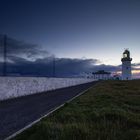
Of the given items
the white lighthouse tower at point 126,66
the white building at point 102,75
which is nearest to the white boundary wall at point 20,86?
the white lighthouse tower at point 126,66

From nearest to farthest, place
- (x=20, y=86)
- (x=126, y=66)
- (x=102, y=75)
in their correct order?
(x=20, y=86) → (x=126, y=66) → (x=102, y=75)

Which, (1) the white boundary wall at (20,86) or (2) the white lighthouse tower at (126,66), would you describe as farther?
(2) the white lighthouse tower at (126,66)

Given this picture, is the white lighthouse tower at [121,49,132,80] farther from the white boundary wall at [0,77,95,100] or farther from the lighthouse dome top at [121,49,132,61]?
the white boundary wall at [0,77,95,100]

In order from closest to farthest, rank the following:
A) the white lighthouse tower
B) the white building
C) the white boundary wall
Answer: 1. the white boundary wall
2. the white lighthouse tower
3. the white building

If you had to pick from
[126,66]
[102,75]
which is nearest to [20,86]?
[126,66]

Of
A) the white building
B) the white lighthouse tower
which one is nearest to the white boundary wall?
the white lighthouse tower

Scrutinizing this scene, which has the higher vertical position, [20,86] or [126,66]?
[126,66]

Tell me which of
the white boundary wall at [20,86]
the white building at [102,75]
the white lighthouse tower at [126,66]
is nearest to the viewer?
the white boundary wall at [20,86]

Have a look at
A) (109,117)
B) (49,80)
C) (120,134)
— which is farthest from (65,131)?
(49,80)

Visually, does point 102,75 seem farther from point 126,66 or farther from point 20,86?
point 20,86

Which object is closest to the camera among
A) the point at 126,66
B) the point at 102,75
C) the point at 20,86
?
the point at 20,86

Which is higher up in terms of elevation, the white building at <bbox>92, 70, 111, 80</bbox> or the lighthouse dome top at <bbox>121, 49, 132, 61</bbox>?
the lighthouse dome top at <bbox>121, 49, 132, 61</bbox>

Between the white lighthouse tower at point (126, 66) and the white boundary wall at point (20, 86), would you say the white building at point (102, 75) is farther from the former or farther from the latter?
the white boundary wall at point (20, 86)

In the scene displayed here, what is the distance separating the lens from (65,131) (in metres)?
6.20
